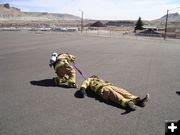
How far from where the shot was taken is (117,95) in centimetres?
631

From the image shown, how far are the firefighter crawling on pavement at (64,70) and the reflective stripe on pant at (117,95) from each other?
1.62 metres

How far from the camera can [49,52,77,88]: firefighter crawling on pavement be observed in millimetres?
8086

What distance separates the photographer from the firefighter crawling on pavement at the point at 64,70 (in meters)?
8.09

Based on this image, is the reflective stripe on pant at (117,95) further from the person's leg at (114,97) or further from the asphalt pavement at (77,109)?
the asphalt pavement at (77,109)

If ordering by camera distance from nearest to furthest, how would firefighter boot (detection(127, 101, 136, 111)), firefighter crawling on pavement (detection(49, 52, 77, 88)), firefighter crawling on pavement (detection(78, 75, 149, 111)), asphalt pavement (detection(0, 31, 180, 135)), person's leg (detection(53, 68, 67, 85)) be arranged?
asphalt pavement (detection(0, 31, 180, 135)) → firefighter boot (detection(127, 101, 136, 111)) → firefighter crawling on pavement (detection(78, 75, 149, 111)) → firefighter crawling on pavement (detection(49, 52, 77, 88)) → person's leg (detection(53, 68, 67, 85))

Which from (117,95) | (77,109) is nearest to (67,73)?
(77,109)

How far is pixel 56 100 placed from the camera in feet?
22.1

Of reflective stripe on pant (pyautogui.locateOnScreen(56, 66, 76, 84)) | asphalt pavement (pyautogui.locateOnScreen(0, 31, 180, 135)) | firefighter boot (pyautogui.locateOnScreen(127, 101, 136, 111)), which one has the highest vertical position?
reflective stripe on pant (pyautogui.locateOnScreen(56, 66, 76, 84))

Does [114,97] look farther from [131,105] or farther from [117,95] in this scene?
[131,105]

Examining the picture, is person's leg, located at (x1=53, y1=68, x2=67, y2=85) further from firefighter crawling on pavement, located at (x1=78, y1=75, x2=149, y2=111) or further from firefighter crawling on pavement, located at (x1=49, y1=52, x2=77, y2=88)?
firefighter crawling on pavement, located at (x1=78, y1=75, x2=149, y2=111)

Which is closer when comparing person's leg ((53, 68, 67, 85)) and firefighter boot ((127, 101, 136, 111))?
firefighter boot ((127, 101, 136, 111))

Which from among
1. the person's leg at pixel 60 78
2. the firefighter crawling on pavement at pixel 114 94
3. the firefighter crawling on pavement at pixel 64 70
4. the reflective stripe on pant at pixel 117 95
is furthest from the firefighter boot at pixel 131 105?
the person's leg at pixel 60 78

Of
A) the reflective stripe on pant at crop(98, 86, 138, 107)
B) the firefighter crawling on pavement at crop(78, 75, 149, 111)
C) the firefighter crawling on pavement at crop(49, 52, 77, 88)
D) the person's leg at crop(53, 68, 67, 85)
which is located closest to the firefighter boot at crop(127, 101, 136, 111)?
the firefighter crawling on pavement at crop(78, 75, 149, 111)

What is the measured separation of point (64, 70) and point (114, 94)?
2420 millimetres
